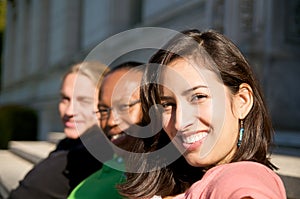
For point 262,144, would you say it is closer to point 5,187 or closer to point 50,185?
point 50,185

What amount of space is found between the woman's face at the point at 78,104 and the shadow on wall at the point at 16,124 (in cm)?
981

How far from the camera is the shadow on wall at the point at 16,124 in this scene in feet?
41.6

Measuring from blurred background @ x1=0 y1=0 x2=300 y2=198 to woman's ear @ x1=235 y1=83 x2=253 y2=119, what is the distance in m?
0.85

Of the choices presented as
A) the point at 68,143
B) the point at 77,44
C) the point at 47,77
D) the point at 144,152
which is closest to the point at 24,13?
the point at 47,77

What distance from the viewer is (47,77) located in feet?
45.6

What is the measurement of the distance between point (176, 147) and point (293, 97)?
4.05 m

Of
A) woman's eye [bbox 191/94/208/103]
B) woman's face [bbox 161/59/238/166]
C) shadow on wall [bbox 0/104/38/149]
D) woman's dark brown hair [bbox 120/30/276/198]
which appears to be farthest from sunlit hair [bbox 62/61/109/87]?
shadow on wall [bbox 0/104/38/149]

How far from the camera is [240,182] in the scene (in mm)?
1234

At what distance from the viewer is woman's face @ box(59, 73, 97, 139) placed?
2936 millimetres

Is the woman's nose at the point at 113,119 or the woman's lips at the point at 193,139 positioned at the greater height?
the woman's lips at the point at 193,139

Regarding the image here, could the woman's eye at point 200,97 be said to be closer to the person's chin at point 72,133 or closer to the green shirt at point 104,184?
the green shirt at point 104,184

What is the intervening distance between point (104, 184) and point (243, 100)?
100 cm

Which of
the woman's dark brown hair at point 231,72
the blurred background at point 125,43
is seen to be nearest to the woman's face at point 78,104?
the blurred background at point 125,43

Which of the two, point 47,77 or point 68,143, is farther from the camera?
point 47,77
